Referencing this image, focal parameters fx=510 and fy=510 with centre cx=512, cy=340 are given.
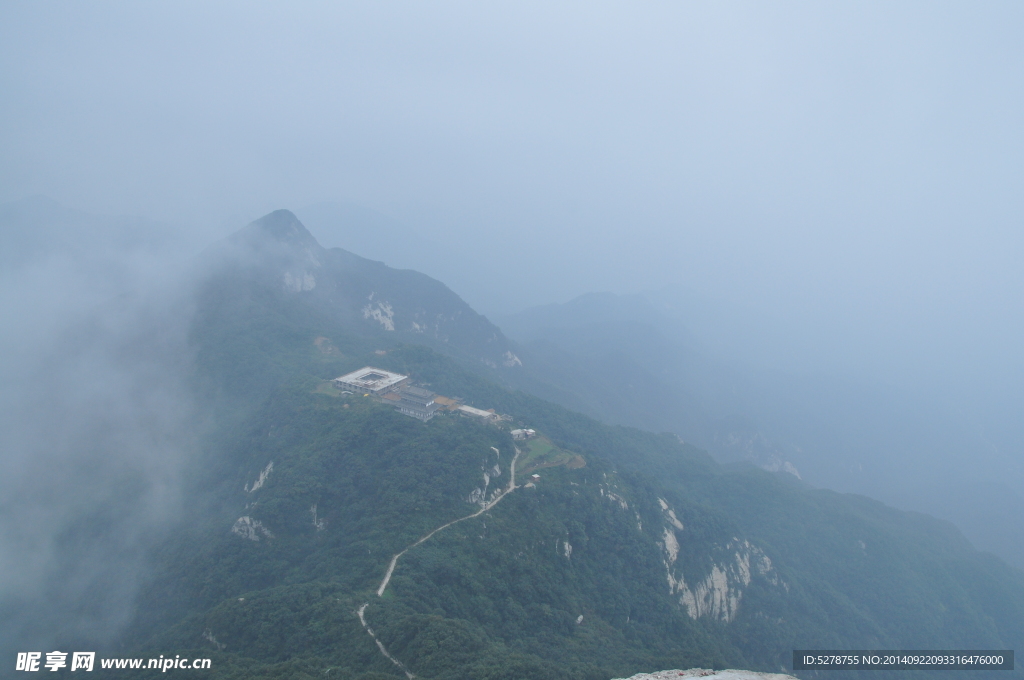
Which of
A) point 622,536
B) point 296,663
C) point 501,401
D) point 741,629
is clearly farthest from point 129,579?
point 741,629

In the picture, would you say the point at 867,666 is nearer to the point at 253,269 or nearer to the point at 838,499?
the point at 838,499

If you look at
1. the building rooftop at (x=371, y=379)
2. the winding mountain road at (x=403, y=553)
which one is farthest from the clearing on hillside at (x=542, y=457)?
the building rooftop at (x=371, y=379)

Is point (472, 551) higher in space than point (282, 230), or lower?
lower

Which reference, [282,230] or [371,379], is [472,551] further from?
[282,230]

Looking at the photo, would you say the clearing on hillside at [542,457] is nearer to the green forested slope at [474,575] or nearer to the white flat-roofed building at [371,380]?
the green forested slope at [474,575]

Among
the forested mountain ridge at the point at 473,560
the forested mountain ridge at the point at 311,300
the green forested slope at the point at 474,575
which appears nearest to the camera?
the green forested slope at the point at 474,575

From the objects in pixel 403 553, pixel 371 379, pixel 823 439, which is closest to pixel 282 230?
pixel 371 379
